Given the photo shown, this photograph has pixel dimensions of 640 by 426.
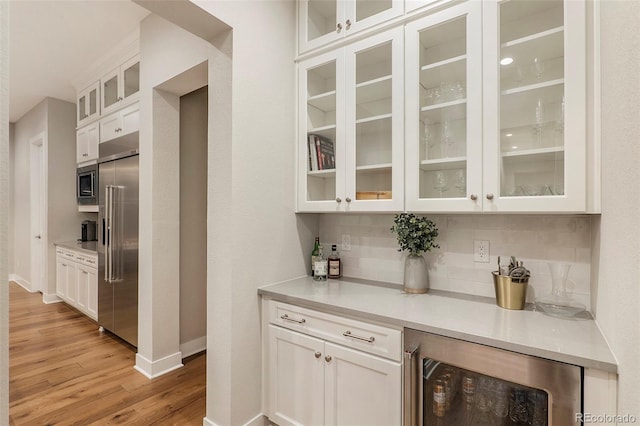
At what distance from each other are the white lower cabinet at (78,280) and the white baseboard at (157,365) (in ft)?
4.46

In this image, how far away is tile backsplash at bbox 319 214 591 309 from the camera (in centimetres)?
147

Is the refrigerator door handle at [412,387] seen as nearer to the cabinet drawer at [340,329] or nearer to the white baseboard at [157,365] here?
the cabinet drawer at [340,329]

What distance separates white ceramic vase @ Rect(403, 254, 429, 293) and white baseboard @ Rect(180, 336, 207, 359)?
7.10ft

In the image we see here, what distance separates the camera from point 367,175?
5.96ft

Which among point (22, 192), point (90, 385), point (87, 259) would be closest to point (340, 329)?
point (90, 385)

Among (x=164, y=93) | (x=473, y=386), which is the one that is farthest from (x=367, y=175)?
(x=164, y=93)

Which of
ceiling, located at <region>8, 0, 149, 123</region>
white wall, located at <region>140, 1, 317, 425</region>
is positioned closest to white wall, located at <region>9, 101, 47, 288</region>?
ceiling, located at <region>8, 0, 149, 123</region>

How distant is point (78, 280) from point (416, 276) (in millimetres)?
4095

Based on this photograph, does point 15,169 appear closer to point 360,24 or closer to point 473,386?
point 360,24

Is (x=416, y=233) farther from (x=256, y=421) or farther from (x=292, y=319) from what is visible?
(x=256, y=421)

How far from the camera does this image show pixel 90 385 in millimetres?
2326

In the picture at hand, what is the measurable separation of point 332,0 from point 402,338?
2050 mm

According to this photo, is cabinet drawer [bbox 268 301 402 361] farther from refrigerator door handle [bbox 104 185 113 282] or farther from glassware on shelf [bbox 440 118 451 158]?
refrigerator door handle [bbox 104 185 113 282]

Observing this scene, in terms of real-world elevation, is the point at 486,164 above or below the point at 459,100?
below
